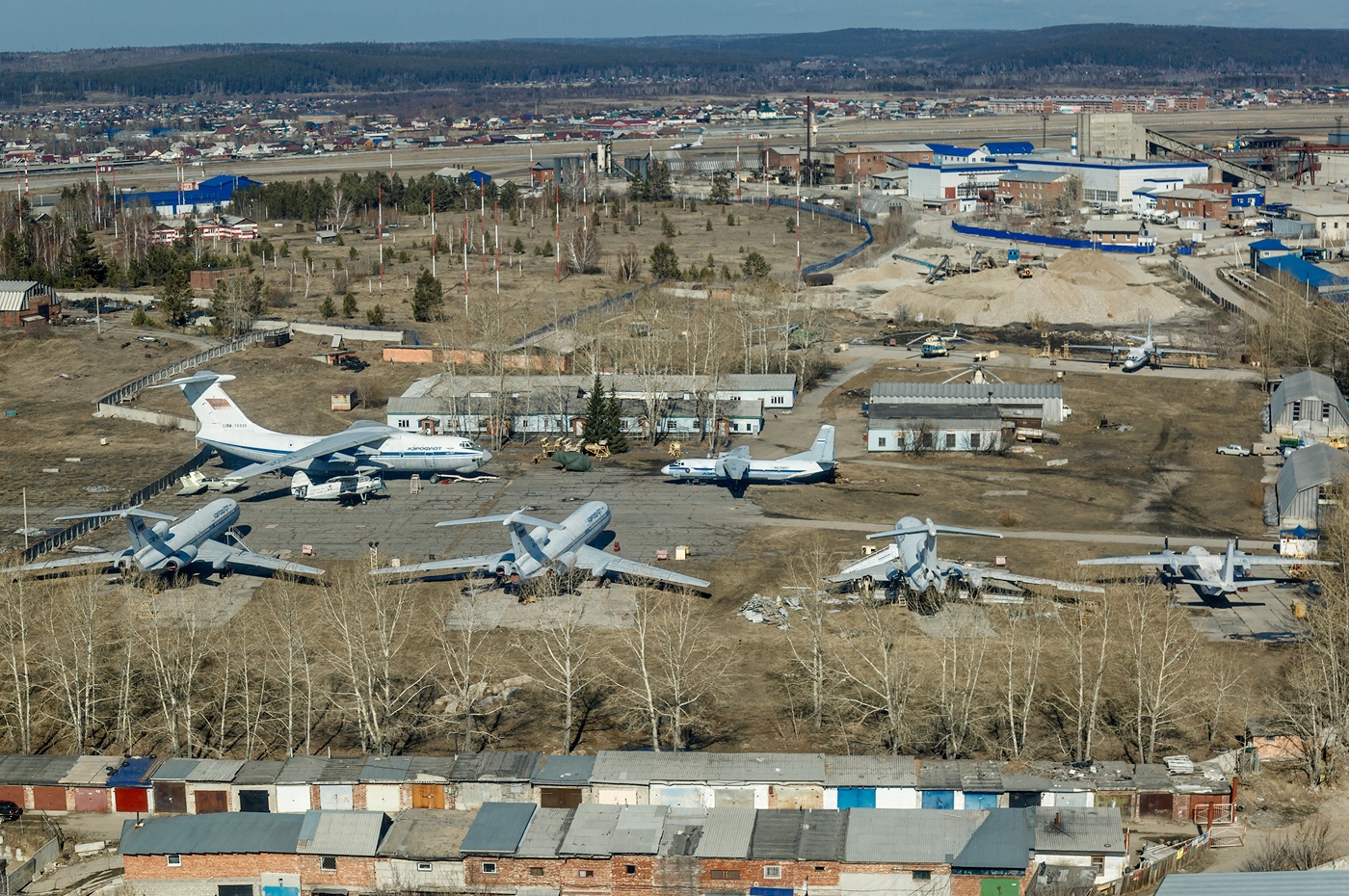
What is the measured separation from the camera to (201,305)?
143125 mm

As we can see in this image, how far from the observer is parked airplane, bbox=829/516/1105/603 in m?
70.1

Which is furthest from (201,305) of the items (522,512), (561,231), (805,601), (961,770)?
(961,770)

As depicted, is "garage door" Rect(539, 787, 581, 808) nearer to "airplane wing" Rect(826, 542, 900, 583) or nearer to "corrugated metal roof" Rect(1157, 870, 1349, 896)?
"corrugated metal roof" Rect(1157, 870, 1349, 896)

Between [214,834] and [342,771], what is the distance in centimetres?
524

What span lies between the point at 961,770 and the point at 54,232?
476 ft

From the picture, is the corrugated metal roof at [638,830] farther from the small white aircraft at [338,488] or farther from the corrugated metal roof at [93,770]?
the small white aircraft at [338,488]

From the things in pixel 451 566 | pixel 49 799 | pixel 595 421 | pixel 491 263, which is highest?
pixel 491 263

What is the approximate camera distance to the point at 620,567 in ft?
240

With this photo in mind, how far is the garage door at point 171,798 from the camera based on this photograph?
5456cm

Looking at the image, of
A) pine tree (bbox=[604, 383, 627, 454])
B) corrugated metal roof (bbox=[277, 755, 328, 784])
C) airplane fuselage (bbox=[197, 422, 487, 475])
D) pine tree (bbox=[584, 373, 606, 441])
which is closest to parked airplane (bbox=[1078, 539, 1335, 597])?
pine tree (bbox=[604, 383, 627, 454])

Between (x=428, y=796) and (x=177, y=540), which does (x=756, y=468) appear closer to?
(x=177, y=540)

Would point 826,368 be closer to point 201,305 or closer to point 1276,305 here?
point 1276,305

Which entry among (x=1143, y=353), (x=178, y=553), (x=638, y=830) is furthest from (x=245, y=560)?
(x=1143, y=353)

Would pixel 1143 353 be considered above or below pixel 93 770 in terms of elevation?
above
